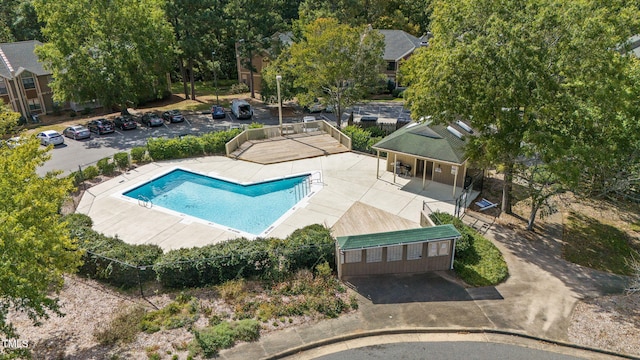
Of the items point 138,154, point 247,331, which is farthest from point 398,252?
point 138,154

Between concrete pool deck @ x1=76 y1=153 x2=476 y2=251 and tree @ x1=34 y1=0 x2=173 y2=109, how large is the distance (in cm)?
1265

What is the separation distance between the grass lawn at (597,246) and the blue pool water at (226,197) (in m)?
15.2

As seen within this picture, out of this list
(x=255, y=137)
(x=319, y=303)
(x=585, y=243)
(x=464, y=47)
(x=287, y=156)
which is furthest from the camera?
(x=255, y=137)

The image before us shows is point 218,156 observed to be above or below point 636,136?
below

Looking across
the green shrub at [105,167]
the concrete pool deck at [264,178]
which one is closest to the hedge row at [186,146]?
the concrete pool deck at [264,178]

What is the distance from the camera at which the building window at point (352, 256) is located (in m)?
18.8

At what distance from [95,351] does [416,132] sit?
846 inches

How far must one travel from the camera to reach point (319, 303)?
17.2 meters

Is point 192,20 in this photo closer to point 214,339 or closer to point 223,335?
point 223,335

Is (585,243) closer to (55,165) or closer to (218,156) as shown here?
(218,156)

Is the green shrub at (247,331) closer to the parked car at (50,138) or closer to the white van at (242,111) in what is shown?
the parked car at (50,138)

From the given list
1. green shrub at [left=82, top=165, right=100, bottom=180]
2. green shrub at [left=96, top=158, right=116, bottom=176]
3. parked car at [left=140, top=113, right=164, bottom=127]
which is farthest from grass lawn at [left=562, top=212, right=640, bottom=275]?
parked car at [left=140, top=113, right=164, bottom=127]

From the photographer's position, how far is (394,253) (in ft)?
62.4

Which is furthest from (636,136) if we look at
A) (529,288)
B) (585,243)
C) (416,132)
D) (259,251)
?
(259,251)
